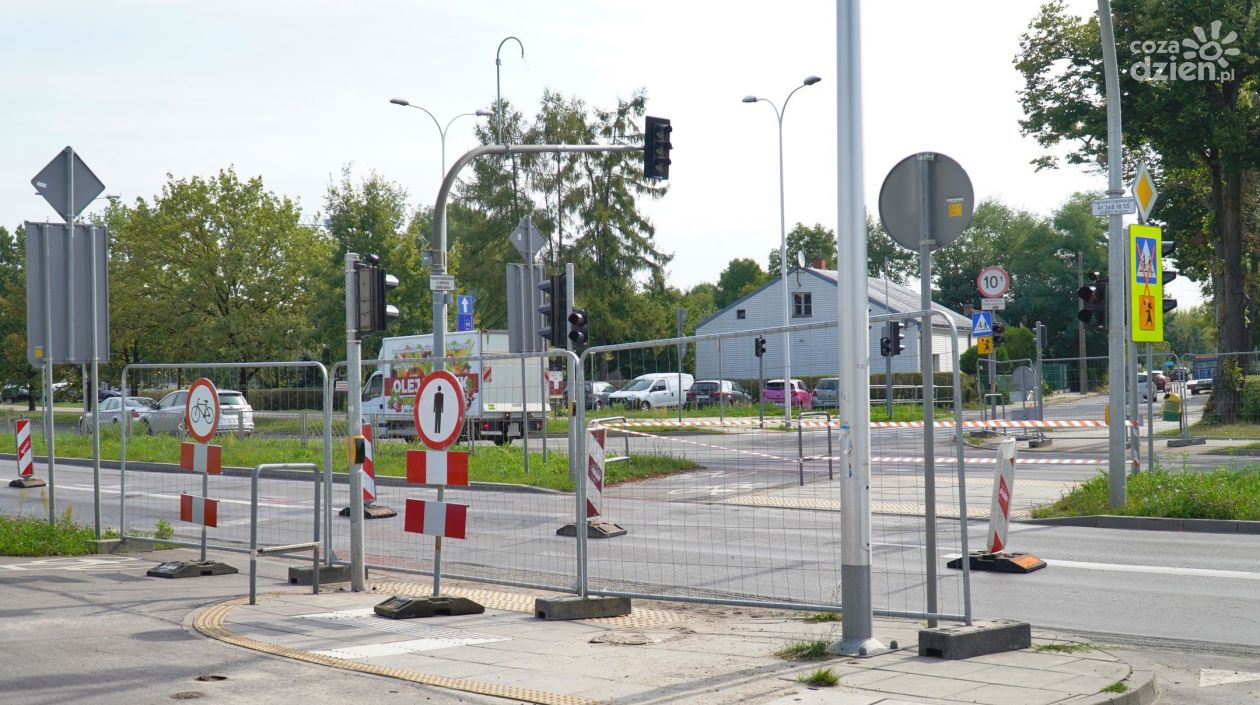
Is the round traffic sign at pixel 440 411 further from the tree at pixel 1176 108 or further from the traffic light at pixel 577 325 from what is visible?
the tree at pixel 1176 108

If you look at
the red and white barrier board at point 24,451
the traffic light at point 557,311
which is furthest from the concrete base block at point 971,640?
the red and white barrier board at point 24,451

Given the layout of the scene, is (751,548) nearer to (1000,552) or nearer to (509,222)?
(1000,552)

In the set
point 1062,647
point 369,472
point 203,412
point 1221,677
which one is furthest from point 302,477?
point 1221,677

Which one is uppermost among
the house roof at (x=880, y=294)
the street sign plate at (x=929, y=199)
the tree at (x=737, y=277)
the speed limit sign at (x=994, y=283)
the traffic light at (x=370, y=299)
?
the tree at (x=737, y=277)

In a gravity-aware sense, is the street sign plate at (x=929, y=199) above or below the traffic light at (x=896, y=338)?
above

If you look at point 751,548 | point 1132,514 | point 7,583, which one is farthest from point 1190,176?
point 7,583

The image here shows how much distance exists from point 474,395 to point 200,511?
262cm

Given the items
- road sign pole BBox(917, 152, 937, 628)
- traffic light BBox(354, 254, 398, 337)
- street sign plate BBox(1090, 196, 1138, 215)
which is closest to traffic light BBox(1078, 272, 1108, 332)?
street sign plate BBox(1090, 196, 1138, 215)

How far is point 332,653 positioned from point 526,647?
1199 mm

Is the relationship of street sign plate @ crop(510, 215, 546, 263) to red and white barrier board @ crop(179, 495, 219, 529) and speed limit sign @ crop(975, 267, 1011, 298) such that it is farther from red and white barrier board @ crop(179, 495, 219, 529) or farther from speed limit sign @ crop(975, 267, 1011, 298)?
speed limit sign @ crop(975, 267, 1011, 298)

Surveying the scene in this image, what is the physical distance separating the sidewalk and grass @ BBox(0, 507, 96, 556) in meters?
2.28

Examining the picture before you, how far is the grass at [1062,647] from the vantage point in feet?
22.8

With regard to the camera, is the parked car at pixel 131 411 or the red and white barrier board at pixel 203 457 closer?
the red and white barrier board at pixel 203 457

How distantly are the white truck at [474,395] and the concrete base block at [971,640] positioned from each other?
4223 millimetres
